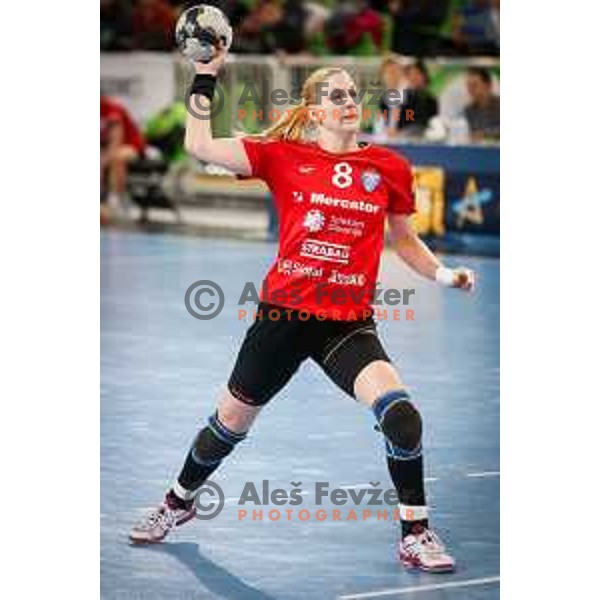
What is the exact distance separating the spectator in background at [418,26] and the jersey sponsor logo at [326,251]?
16.0 meters

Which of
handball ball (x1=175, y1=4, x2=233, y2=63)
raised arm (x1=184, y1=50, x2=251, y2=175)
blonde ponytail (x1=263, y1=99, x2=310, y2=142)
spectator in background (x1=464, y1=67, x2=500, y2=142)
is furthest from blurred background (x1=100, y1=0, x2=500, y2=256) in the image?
handball ball (x1=175, y1=4, x2=233, y2=63)

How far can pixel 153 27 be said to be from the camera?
27.7 m

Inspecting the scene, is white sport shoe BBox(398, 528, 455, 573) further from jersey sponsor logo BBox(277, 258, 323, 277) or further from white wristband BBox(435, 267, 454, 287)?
jersey sponsor logo BBox(277, 258, 323, 277)

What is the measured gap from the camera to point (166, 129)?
1018 inches

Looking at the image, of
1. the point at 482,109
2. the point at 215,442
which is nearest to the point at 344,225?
the point at 215,442

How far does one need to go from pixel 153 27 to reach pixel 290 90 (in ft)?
10.5

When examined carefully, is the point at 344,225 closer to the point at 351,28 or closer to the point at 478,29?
the point at 478,29

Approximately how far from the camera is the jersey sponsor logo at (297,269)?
30.6 ft

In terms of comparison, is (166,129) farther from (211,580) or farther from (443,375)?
(211,580)

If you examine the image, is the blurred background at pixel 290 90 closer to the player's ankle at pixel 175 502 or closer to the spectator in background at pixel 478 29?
the spectator in background at pixel 478 29

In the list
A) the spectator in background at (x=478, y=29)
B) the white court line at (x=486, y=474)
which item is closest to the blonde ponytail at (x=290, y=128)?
the white court line at (x=486, y=474)

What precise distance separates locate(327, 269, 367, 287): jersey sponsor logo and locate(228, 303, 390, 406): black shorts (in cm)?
19

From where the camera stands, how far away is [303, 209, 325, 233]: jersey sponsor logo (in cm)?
932
